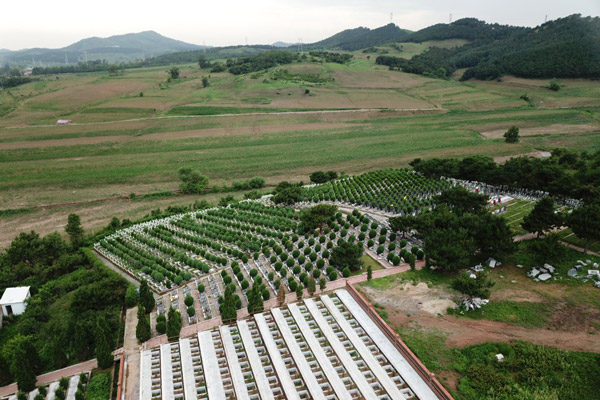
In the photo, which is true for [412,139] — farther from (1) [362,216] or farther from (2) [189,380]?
(2) [189,380]

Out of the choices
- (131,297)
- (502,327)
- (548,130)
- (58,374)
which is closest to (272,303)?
(131,297)

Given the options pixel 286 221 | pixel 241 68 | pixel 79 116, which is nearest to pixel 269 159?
pixel 286 221

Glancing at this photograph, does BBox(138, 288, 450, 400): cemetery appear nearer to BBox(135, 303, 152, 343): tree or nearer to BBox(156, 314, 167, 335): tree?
BBox(135, 303, 152, 343): tree

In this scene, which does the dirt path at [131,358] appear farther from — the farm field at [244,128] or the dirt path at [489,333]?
the farm field at [244,128]

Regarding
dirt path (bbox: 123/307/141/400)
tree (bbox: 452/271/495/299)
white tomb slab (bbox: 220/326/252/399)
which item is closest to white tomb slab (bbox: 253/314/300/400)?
white tomb slab (bbox: 220/326/252/399)

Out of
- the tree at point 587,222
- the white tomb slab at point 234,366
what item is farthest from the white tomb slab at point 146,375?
the tree at point 587,222
